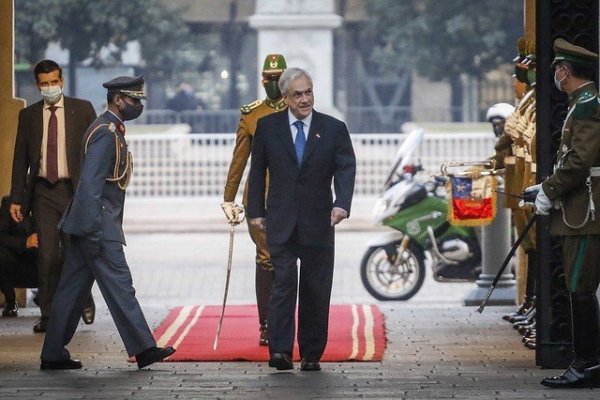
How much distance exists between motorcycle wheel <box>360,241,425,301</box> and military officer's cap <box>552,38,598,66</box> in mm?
7792

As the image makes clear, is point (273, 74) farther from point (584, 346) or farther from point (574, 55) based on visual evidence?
point (584, 346)

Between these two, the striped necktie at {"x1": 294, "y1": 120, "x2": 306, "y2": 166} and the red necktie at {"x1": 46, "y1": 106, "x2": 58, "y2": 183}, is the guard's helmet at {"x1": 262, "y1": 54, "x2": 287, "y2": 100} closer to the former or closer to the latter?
the striped necktie at {"x1": 294, "y1": 120, "x2": 306, "y2": 166}

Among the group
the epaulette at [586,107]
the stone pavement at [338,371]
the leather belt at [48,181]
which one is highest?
the epaulette at [586,107]

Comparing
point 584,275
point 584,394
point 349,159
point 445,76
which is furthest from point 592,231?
point 445,76

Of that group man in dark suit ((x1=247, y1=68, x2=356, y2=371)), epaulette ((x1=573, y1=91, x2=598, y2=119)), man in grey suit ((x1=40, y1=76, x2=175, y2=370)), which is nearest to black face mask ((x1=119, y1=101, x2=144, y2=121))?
man in grey suit ((x1=40, y1=76, x2=175, y2=370))

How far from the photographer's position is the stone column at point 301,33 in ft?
117

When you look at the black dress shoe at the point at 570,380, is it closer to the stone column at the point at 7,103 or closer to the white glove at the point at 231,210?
the white glove at the point at 231,210

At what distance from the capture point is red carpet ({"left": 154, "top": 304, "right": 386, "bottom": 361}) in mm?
→ 11516

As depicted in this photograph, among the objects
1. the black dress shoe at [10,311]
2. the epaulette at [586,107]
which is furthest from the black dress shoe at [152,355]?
the black dress shoe at [10,311]

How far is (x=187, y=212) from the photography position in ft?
99.6

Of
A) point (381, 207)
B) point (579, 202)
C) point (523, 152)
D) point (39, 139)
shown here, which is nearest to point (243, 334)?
point (39, 139)

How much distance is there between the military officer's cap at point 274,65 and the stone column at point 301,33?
23442 millimetres

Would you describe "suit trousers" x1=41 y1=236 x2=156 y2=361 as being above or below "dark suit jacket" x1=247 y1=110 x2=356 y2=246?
below

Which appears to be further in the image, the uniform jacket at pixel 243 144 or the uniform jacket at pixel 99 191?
the uniform jacket at pixel 243 144
